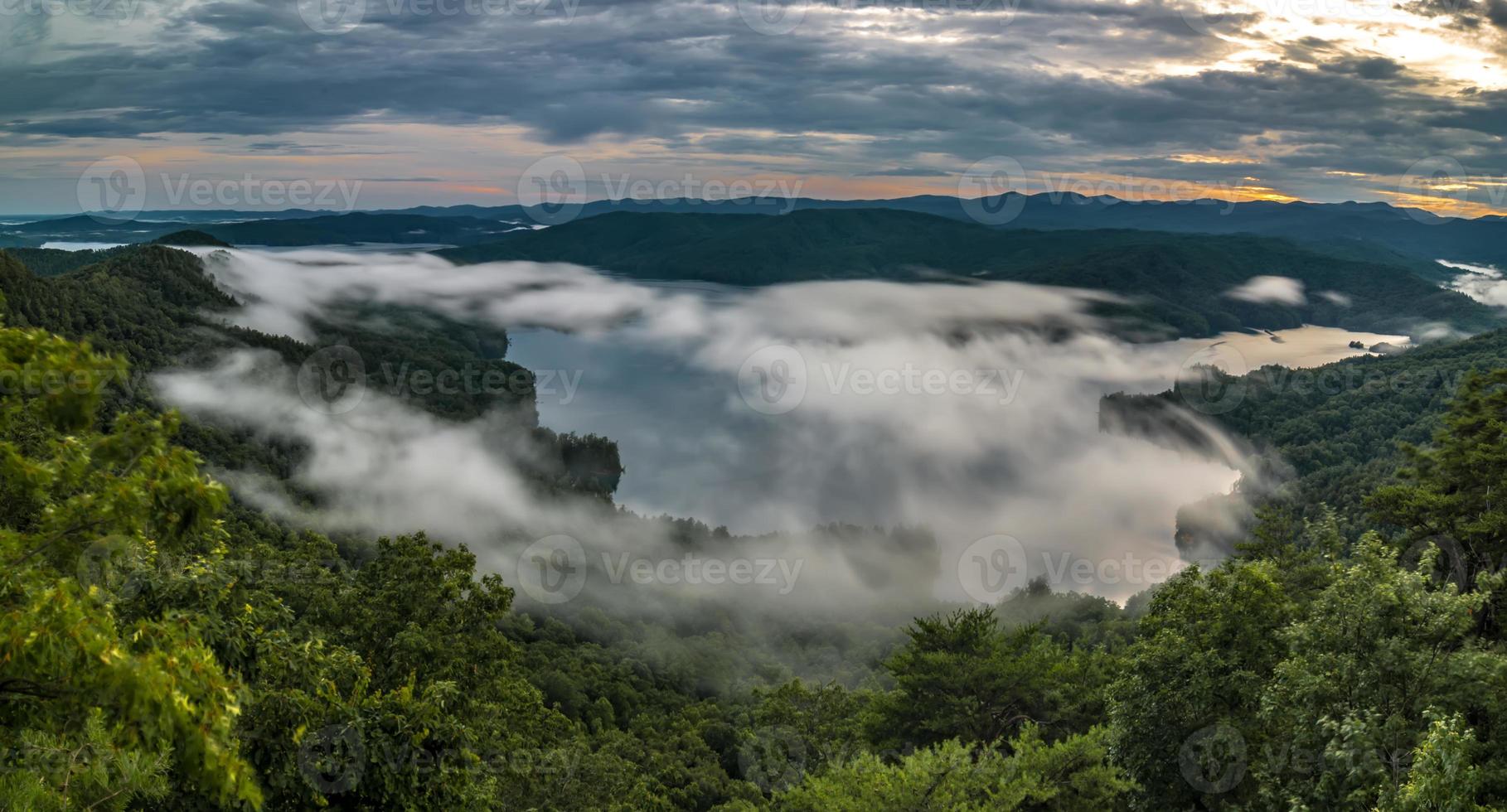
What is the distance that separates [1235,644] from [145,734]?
2520 cm

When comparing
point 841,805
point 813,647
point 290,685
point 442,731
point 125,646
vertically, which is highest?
point 125,646

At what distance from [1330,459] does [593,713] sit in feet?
535

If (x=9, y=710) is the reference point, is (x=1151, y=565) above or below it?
below

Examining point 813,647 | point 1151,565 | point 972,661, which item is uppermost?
point 972,661

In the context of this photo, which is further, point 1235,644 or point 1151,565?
point 1151,565

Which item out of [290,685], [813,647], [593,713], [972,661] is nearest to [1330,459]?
[813,647]

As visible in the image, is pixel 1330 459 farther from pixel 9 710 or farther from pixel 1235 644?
pixel 9 710

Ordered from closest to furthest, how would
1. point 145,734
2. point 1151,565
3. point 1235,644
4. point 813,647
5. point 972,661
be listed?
1. point 145,734
2. point 1235,644
3. point 972,661
4. point 813,647
5. point 1151,565

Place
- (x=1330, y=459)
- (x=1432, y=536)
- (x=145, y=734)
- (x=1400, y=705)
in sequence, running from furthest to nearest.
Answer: (x=1330, y=459) < (x=1432, y=536) < (x=1400, y=705) < (x=145, y=734)

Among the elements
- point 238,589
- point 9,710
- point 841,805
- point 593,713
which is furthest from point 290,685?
point 593,713

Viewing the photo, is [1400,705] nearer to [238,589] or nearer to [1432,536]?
[1432,536]

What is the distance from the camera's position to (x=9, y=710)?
7324mm

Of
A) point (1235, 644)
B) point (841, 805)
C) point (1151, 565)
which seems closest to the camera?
point (841, 805)

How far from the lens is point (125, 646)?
7.11 meters
